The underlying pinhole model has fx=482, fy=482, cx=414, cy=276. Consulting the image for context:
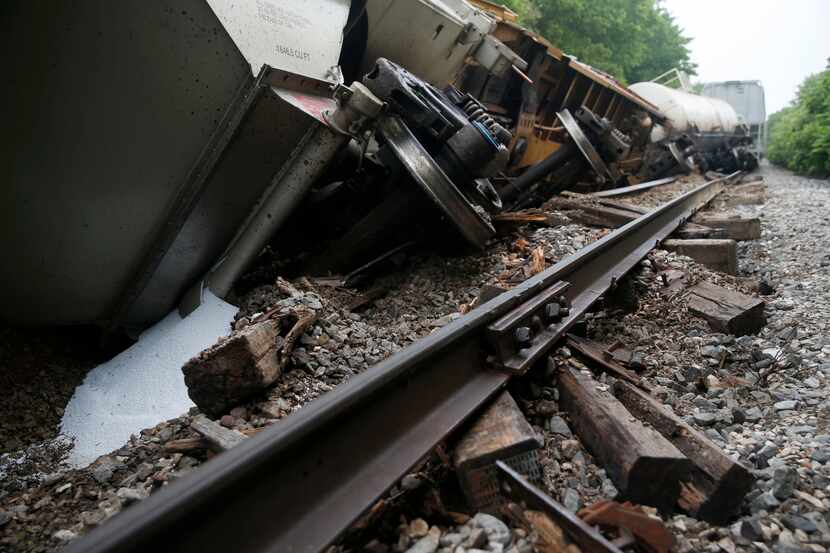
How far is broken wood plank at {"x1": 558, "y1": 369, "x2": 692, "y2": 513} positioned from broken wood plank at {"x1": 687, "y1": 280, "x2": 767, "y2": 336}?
119cm

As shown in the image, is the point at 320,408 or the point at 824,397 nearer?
the point at 320,408

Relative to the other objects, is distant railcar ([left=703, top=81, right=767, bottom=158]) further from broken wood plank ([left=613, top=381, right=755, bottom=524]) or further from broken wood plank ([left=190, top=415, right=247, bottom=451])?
broken wood plank ([left=190, top=415, right=247, bottom=451])

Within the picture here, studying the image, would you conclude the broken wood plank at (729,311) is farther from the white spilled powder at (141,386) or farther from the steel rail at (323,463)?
the white spilled powder at (141,386)

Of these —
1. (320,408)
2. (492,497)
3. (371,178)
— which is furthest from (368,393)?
(371,178)

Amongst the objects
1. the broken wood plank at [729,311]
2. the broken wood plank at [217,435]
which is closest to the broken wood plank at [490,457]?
the broken wood plank at [217,435]

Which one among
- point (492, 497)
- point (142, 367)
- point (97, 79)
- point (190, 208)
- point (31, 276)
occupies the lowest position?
point (142, 367)

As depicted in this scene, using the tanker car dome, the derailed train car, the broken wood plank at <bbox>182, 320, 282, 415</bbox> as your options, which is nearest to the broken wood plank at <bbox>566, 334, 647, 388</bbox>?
the broken wood plank at <bbox>182, 320, 282, 415</bbox>

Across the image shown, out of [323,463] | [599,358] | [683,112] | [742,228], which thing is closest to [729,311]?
[599,358]

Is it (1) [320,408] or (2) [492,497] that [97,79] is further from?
(2) [492,497]

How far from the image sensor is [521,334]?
164 cm

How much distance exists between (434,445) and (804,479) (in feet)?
3.17

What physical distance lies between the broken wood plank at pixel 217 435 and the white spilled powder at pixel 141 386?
0.97 m

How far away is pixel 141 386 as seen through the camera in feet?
8.53

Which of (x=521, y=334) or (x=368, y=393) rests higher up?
(x=521, y=334)
